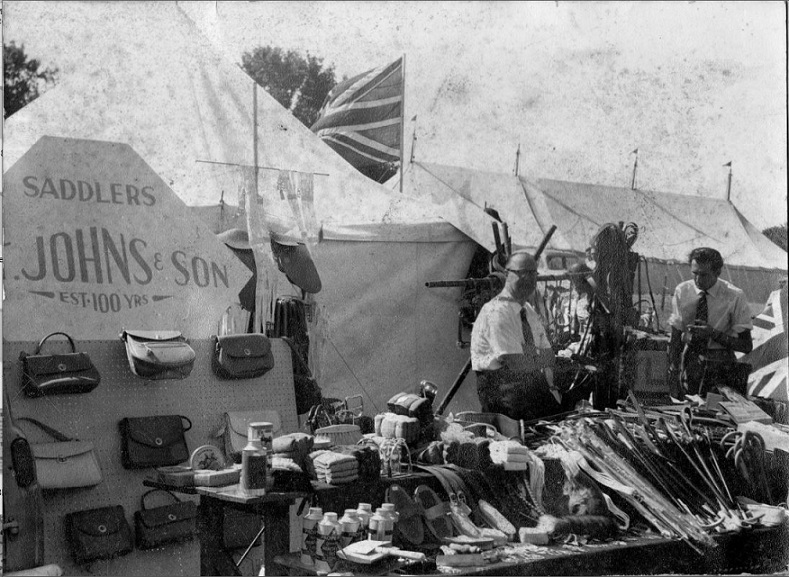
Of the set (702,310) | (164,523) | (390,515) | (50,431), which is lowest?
(164,523)

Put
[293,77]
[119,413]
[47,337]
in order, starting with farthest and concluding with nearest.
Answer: [293,77], [119,413], [47,337]

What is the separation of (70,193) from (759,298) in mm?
5035

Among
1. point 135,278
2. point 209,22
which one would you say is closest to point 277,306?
point 135,278

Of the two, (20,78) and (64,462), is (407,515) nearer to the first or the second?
(64,462)

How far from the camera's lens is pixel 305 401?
5234 millimetres

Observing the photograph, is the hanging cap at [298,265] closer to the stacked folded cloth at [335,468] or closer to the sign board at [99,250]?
the sign board at [99,250]

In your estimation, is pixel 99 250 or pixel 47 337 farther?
pixel 99 250

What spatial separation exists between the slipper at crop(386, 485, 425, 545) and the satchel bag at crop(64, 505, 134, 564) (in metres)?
1.28

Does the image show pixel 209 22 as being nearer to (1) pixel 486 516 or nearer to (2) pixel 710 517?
(1) pixel 486 516

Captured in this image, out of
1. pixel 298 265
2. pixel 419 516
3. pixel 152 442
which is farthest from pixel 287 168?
pixel 419 516

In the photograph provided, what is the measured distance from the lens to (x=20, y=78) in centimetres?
442

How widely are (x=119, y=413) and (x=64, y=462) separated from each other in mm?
408

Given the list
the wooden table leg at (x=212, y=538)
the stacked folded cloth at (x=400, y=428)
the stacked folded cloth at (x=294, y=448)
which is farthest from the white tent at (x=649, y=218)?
the wooden table leg at (x=212, y=538)

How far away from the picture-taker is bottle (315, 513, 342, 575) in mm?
3877
